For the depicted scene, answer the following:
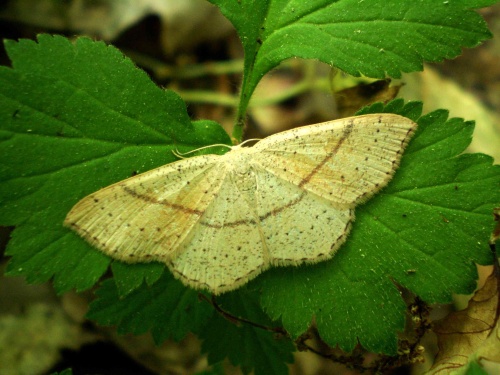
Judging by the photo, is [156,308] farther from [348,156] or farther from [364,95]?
[364,95]

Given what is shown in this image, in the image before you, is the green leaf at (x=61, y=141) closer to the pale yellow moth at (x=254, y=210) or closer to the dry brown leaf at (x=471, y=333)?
the pale yellow moth at (x=254, y=210)

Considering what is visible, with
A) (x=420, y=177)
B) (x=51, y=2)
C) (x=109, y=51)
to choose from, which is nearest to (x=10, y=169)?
(x=109, y=51)

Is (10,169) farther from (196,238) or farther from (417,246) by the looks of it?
(417,246)

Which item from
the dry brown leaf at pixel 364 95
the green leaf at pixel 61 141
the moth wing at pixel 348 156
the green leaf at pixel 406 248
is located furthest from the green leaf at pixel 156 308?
the dry brown leaf at pixel 364 95

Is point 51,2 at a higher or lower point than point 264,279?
higher

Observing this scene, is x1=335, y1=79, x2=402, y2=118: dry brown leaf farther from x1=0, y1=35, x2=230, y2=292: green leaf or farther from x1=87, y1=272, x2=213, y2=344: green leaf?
x1=87, y1=272, x2=213, y2=344: green leaf

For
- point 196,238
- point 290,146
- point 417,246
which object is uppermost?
point 290,146

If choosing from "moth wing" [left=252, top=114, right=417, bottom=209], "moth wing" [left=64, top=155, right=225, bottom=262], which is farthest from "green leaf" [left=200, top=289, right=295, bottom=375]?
"moth wing" [left=252, top=114, right=417, bottom=209]
